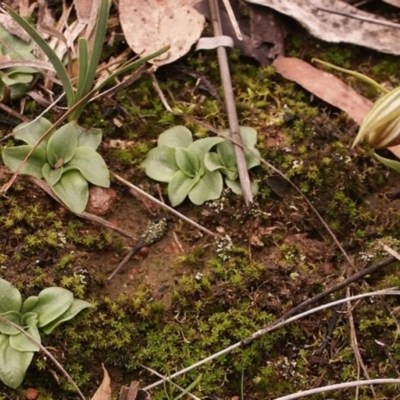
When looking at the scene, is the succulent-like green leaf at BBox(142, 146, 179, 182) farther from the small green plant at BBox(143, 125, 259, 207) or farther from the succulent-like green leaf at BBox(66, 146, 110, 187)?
the succulent-like green leaf at BBox(66, 146, 110, 187)

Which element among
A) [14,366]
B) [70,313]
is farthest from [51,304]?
[14,366]

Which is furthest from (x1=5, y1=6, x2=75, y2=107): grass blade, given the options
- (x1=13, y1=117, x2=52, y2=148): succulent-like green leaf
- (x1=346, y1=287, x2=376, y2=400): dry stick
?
(x1=346, y1=287, x2=376, y2=400): dry stick

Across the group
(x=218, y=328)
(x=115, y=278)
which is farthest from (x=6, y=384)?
(x=218, y=328)

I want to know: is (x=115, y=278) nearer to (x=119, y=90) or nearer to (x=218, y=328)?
(x=218, y=328)

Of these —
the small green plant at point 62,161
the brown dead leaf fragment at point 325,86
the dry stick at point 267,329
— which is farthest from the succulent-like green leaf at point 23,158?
the brown dead leaf fragment at point 325,86

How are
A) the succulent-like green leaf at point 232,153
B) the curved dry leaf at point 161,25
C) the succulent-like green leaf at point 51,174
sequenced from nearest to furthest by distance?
the succulent-like green leaf at point 51,174 < the succulent-like green leaf at point 232,153 < the curved dry leaf at point 161,25

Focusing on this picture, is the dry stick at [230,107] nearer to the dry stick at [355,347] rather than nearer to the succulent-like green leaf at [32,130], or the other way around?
the dry stick at [355,347]

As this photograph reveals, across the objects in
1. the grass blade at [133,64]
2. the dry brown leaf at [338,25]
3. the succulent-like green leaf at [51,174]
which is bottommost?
the succulent-like green leaf at [51,174]
